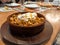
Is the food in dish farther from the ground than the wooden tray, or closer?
farther from the ground

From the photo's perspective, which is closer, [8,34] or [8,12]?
[8,34]

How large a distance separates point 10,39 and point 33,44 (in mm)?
124

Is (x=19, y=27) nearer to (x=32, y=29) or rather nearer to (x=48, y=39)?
(x=32, y=29)

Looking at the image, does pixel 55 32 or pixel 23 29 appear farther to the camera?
pixel 55 32

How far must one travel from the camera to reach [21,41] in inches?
24.6

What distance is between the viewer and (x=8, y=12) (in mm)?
1183

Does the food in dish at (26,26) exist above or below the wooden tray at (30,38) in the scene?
above

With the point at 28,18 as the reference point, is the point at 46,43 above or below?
below

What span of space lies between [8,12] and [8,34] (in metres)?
0.53

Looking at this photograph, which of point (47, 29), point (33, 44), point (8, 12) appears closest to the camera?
point (33, 44)

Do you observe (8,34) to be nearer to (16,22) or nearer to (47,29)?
(16,22)

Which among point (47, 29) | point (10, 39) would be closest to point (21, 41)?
point (10, 39)

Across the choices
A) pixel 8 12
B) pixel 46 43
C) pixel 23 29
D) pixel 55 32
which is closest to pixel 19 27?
pixel 23 29

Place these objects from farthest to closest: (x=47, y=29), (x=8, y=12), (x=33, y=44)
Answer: (x=8, y=12) → (x=47, y=29) → (x=33, y=44)
